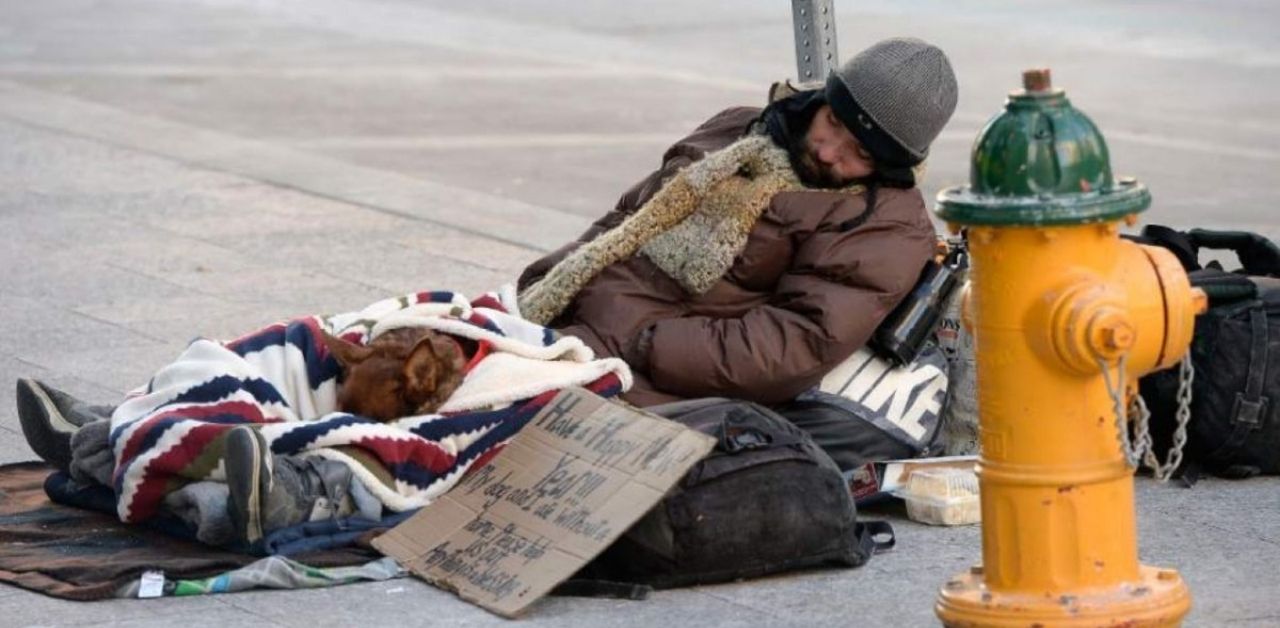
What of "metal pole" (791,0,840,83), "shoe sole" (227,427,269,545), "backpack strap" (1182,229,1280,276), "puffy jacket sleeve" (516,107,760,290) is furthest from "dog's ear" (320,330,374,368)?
"backpack strap" (1182,229,1280,276)

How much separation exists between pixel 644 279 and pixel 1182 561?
55.1 inches

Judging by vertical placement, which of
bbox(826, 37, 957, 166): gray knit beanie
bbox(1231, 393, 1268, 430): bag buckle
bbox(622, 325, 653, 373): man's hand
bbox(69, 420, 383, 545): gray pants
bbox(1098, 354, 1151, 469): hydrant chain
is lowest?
bbox(1231, 393, 1268, 430): bag buckle

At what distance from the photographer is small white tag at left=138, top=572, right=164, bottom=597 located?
428 cm

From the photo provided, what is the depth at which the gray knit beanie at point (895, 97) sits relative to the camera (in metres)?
4.89

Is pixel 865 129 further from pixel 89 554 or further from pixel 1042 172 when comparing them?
pixel 89 554

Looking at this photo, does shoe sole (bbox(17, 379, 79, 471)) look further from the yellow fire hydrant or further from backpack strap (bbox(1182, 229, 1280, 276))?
backpack strap (bbox(1182, 229, 1280, 276))

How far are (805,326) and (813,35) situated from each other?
1.50 metres

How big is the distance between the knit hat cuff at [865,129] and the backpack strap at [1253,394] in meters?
0.82

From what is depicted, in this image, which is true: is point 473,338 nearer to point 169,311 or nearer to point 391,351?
point 391,351

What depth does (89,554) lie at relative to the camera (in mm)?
4523

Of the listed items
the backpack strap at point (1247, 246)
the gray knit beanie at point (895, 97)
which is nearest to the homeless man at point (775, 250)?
the gray knit beanie at point (895, 97)

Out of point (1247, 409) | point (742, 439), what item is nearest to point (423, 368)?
point (742, 439)

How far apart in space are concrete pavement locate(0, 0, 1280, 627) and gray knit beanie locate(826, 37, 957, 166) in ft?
2.65

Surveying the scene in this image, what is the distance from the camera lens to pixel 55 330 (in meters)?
6.80
